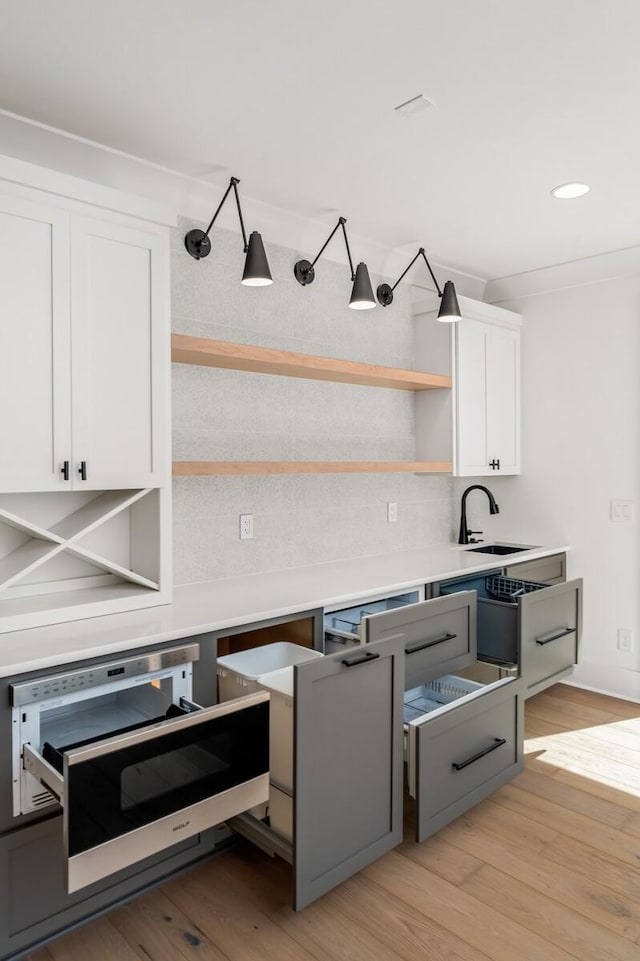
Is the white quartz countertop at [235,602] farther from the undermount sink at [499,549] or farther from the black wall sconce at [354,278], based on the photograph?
the black wall sconce at [354,278]

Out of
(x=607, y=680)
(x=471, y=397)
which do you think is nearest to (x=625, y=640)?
(x=607, y=680)

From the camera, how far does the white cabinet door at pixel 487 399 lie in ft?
11.4

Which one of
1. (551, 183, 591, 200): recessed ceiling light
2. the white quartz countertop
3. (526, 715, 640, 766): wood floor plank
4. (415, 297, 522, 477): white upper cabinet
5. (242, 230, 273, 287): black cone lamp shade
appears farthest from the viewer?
(415, 297, 522, 477): white upper cabinet

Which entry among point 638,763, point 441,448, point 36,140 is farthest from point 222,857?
point 36,140

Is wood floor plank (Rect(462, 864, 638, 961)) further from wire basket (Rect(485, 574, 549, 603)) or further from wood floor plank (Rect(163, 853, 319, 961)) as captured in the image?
wire basket (Rect(485, 574, 549, 603))

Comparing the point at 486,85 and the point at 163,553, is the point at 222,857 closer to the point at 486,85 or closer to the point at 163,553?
the point at 163,553

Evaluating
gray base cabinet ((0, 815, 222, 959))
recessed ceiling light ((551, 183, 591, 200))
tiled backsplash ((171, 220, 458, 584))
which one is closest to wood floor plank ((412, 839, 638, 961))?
gray base cabinet ((0, 815, 222, 959))

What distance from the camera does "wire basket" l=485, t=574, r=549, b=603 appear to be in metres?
3.10

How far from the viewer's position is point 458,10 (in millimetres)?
1568

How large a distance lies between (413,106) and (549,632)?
2.22 meters

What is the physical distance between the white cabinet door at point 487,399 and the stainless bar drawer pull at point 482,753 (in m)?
1.47

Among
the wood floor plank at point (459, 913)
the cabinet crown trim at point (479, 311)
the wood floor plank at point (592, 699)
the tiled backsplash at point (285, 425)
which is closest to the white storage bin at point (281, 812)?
the wood floor plank at point (459, 913)

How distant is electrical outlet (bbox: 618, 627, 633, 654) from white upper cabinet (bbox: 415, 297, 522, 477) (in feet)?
3.49

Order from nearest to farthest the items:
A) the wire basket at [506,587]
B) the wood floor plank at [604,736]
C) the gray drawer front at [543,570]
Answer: the wood floor plank at [604,736] < the wire basket at [506,587] < the gray drawer front at [543,570]
